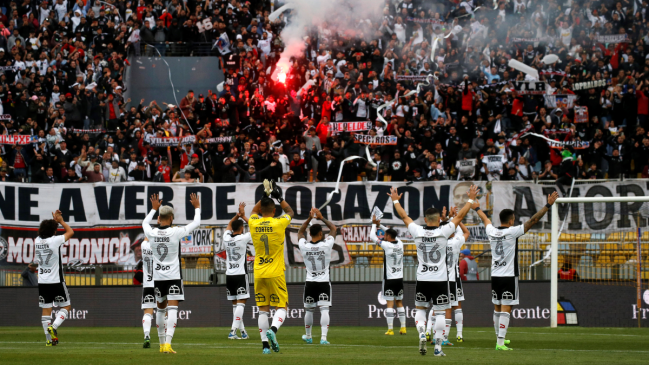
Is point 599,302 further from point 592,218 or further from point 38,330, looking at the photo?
point 38,330

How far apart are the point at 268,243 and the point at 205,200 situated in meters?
10.5

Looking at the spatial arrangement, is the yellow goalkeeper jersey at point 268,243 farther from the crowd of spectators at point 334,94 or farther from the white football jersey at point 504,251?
the crowd of spectators at point 334,94

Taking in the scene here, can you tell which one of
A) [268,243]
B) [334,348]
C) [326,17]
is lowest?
[334,348]

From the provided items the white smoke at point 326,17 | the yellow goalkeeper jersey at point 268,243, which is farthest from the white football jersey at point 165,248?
the white smoke at point 326,17

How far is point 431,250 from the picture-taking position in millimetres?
11766

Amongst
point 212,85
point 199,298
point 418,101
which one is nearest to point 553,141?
point 418,101

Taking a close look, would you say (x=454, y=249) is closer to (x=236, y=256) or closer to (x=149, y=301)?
(x=236, y=256)

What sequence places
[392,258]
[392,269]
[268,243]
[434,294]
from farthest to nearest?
[392,269], [392,258], [434,294], [268,243]

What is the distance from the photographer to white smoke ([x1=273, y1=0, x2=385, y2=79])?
95.7ft

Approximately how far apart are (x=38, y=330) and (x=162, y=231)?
9.05 m

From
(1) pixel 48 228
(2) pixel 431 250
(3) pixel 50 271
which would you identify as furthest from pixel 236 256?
(2) pixel 431 250

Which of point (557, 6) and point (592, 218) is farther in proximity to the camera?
point (557, 6)

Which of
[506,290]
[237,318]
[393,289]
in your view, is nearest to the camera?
[506,290]

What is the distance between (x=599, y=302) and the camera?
65.0 feet
